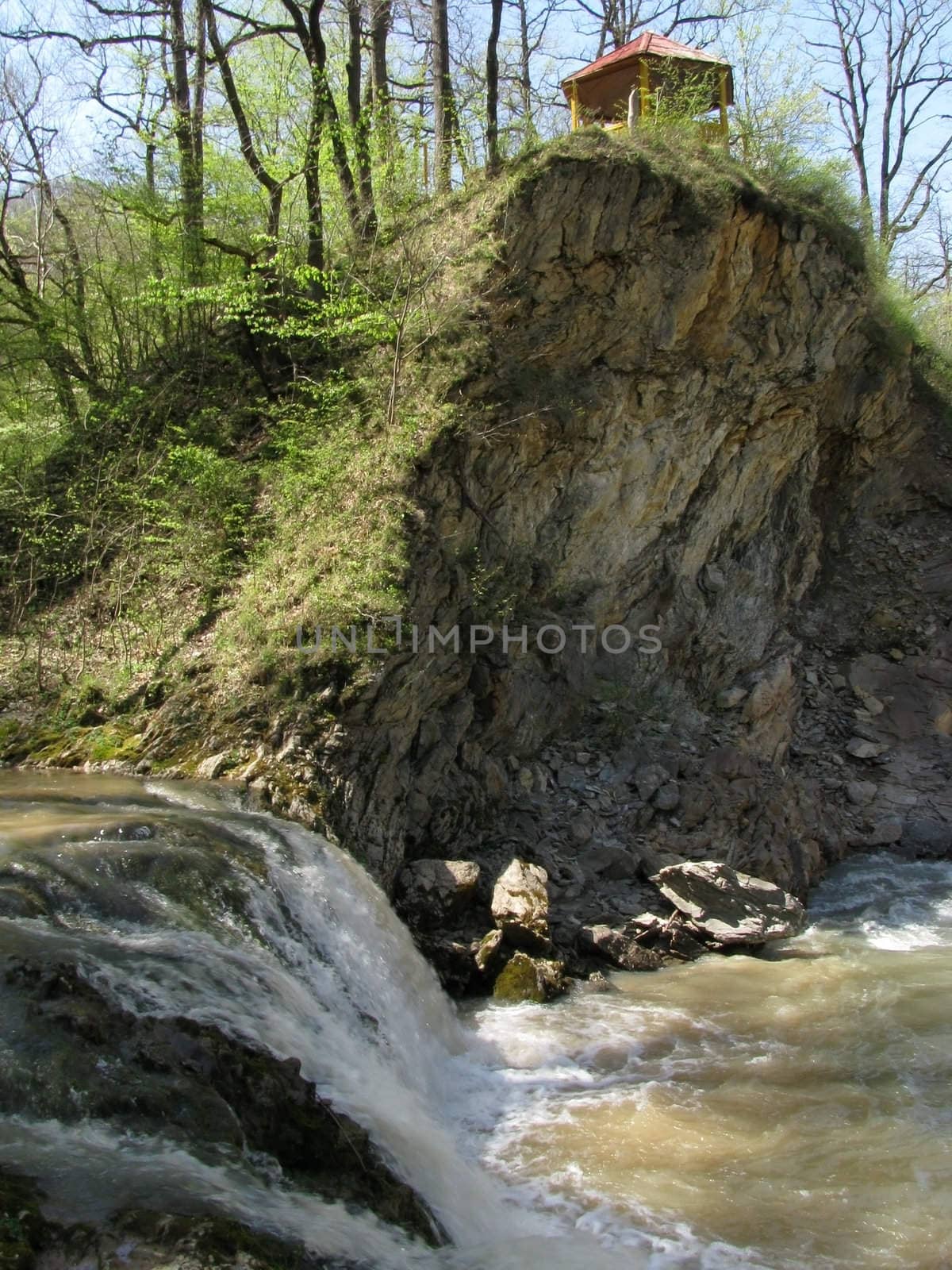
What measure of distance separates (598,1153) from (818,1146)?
1.11m

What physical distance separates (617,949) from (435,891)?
4.87 feet

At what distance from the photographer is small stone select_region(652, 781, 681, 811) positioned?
32.1 ft

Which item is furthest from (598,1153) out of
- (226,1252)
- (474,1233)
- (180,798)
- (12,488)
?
(12,488)

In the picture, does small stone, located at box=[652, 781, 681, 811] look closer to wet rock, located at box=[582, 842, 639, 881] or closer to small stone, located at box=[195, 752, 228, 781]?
wet rock, located at box=[582, 842, 639, 881]

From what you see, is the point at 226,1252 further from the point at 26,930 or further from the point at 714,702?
the point at 714,702

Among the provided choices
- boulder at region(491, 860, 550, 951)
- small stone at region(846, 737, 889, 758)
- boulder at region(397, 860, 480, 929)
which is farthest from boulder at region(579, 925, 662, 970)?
small stone at region(846, 737, 889, 758)

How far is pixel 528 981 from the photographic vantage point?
6992 millimetres

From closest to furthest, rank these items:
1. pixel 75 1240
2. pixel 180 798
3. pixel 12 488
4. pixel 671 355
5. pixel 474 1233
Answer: pixel 75 1240
pixel 474 1233
pixel 180 798
pixel 12 488
pixel 671 355

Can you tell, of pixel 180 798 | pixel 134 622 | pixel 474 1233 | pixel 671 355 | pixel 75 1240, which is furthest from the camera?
pixel 671 355

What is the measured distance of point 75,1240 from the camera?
292cm

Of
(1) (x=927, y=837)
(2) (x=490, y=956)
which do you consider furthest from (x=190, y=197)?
(1) (x=927, y=837)

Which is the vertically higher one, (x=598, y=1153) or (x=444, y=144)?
(x=444, y=144)

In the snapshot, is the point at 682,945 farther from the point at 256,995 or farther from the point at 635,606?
the point at 635,606

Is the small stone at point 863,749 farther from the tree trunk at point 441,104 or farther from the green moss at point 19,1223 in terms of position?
the green moss at point 19,1223
